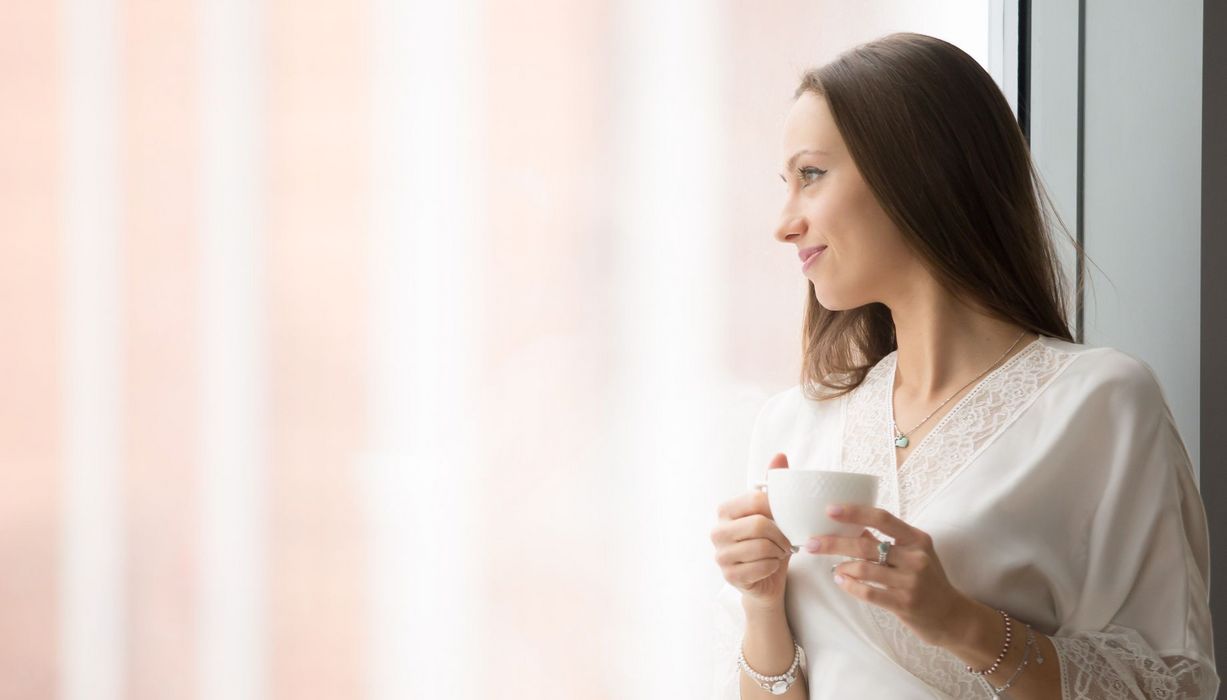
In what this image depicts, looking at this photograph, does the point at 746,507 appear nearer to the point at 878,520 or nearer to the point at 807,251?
the point at 878,520

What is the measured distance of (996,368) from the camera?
1266mm

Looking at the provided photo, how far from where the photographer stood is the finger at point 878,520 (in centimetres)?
97

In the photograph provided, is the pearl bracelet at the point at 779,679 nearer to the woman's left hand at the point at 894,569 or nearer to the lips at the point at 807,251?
the woman's left hand at the point at 894,569

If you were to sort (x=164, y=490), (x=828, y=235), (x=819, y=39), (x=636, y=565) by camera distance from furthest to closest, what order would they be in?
1. (x=819, y=39)
2. (x=636, y=565)
3. (x=164, y=490)
4. (x=828, y=235)

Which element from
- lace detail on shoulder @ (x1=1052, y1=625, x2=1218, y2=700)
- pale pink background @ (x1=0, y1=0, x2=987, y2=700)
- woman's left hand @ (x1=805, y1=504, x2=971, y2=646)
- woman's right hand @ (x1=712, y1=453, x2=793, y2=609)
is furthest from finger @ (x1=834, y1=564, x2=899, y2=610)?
pale pink background @ (x1=0, y1=0, x2=987, y2=700)

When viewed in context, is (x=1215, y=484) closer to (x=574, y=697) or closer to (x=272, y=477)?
(x=574, y=697)

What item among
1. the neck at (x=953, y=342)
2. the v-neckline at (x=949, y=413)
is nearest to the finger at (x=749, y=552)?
the v-neckline at (x=949, y=413)

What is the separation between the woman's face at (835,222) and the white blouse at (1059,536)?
188mm

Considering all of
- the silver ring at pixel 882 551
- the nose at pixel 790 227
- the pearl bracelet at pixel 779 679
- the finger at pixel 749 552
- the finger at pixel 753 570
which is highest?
the nose at pixel 790 227

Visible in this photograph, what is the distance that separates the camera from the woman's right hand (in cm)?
110

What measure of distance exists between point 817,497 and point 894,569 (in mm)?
103

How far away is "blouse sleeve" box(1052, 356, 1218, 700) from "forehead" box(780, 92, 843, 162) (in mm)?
440

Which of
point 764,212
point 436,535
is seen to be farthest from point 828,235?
point 436,535

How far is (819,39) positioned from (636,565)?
99cm
